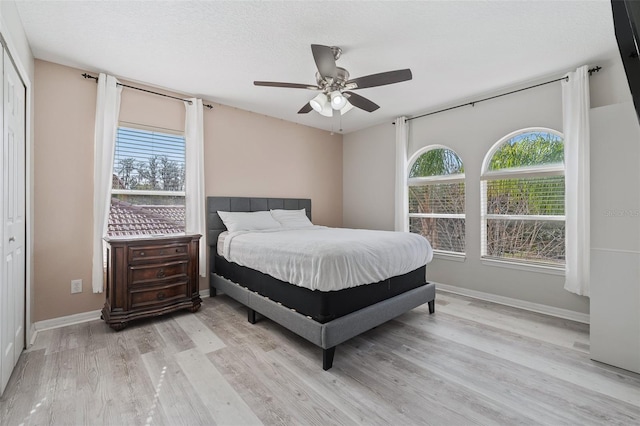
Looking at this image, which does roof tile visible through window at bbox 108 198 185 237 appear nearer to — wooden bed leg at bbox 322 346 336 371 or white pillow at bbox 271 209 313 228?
white pillow at bbox 271 209 313 228

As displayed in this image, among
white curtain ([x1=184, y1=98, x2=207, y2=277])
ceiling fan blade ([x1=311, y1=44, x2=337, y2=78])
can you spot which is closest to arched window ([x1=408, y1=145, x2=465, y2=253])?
ceiling fan blade ([x1=311, y1=44, x2=337, y2=78])

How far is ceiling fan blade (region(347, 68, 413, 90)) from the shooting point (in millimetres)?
2271

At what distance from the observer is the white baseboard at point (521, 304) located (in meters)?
3.08

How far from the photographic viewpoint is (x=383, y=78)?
237 centimetres

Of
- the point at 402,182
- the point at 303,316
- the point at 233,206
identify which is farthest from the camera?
the point at 402,182

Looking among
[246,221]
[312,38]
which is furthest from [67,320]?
[312,38]

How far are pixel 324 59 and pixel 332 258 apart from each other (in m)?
1.53

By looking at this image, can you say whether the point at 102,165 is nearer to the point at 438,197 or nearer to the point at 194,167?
the point at 194,167

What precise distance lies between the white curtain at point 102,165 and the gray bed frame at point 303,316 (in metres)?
1.16

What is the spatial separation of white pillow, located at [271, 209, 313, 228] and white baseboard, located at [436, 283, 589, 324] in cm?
225

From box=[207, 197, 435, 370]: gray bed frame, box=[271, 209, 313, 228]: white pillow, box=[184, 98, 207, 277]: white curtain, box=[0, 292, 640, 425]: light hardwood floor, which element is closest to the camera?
box=[0, 292, 640, 425]: light hardwood floor

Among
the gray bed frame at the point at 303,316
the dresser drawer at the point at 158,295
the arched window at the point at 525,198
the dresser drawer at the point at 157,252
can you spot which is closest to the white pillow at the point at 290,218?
the gray bed frame at the point at 303,316

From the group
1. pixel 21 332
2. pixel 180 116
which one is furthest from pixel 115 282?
Answer: pixel 180 116

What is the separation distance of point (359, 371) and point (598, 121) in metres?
2.69
